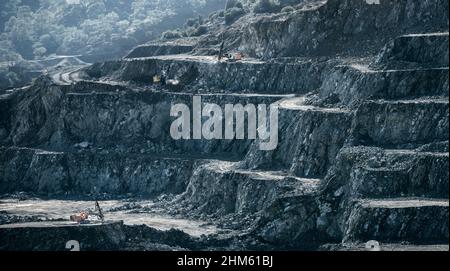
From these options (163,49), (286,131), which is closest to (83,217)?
(286,131)

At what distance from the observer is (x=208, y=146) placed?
13238 centimetres

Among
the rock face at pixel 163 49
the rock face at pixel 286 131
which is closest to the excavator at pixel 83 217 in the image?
the rock face at pixel 286 131

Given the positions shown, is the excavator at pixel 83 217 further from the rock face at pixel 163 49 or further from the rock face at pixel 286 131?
the rock face at pixel 163 49

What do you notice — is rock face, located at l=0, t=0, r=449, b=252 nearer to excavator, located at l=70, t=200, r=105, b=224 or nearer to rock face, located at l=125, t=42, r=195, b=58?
rock face, located at l=125, t=42, r=195, b=58

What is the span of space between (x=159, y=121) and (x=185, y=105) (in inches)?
113

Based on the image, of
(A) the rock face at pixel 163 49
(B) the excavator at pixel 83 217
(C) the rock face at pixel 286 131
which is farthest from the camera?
(A) the rock face at pixel 163 49

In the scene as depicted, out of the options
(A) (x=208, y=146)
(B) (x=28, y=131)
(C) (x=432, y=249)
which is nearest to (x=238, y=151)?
(A) (x=208, y=146)

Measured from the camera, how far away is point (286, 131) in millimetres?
120250

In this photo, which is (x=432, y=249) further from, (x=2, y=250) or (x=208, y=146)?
(x=208, y=146)

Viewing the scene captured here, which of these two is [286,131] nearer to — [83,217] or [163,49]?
[83,217]

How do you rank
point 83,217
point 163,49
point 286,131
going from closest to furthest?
point 83,217 < point 286,131 < point 163,49

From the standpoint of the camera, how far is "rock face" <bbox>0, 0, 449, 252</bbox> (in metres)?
102

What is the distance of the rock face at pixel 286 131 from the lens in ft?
335

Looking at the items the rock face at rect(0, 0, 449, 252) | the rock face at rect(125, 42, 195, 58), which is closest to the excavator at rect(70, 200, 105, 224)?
the rock face at rect(0, 0, 449, 252)
